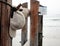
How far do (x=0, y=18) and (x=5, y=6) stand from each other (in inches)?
2.8

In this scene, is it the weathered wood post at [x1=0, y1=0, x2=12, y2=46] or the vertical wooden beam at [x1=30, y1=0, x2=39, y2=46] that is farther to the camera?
the vertical wooden beam at [x1=30, y1=0, x2=39, y2=46]

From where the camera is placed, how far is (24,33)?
1439 mm

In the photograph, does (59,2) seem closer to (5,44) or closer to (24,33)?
(24,33)

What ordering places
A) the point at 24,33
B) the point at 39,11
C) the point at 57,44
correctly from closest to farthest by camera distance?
the point at 39,11 → the point at 24,33 → the point at 57,44

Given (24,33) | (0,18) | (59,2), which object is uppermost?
(59,2)

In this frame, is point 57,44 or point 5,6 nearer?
point 5,6

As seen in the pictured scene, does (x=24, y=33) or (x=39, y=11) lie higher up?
(x=39, y=11)

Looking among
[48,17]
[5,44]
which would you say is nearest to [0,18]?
[5,44]

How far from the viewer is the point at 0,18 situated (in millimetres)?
860

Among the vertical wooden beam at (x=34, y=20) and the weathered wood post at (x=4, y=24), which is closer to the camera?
the weathered wood post at (x=4, y=24)

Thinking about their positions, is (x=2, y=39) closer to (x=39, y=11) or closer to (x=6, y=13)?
(x=6, y=13)

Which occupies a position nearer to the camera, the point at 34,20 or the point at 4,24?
the point at 4,24

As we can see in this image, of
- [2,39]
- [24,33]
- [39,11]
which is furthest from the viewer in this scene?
[24,33]

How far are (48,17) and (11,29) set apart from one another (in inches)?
71.1
